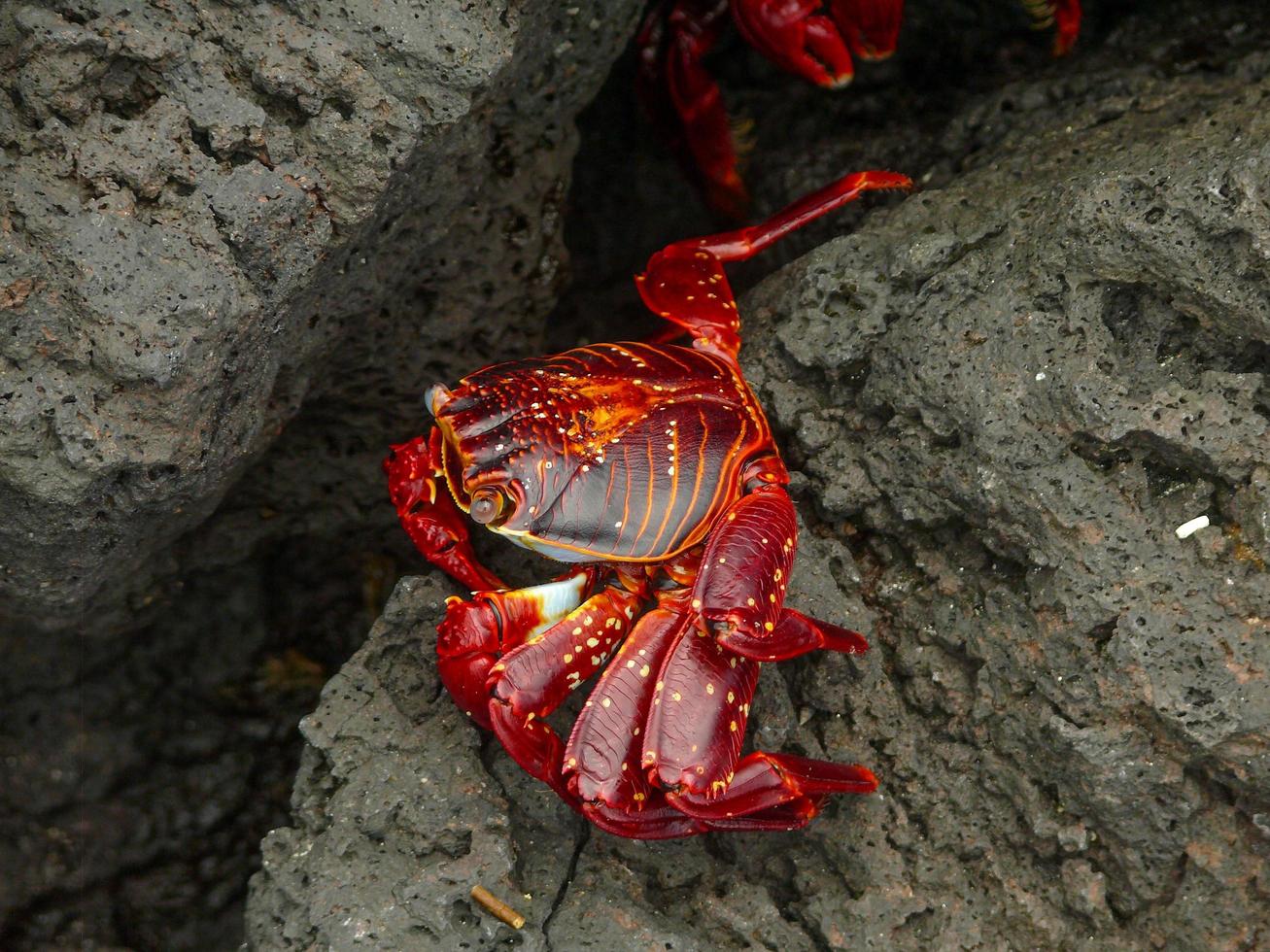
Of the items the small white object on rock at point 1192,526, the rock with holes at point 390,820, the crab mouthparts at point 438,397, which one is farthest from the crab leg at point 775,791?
the crab mouthparts at point 438,397

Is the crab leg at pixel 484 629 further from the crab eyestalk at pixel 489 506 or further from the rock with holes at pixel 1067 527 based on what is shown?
the rock with holes at pixel 1067 527

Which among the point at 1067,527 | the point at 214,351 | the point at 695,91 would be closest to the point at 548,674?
the point at 214,351

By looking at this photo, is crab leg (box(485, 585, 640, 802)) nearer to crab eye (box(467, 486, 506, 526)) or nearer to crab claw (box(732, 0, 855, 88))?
crab eye (box(467, 486, 506, 526))

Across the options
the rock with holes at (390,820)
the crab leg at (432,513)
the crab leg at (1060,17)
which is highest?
the crab leg at (1060,17)

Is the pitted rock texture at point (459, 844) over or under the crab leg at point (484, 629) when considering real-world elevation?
under

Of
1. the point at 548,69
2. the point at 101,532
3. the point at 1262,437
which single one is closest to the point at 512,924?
the point at 101,532

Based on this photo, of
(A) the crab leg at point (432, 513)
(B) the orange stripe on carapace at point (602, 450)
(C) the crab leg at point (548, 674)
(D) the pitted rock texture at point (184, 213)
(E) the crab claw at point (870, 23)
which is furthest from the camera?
(E) the crab claw at point (870, 23)

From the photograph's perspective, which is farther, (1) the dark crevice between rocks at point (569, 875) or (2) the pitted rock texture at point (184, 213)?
(1) the dark crevice between rocks at point (569, 875)

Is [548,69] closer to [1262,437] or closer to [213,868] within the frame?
[1262,437]

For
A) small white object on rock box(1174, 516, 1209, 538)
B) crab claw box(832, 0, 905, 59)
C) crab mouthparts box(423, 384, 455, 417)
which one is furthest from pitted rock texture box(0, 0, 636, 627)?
small white object on rock box(1174, 516, 1209, 538)
